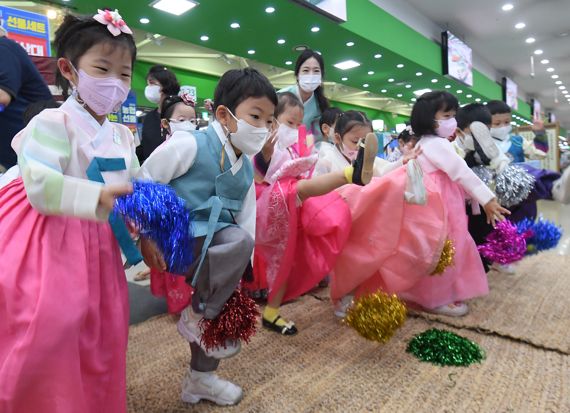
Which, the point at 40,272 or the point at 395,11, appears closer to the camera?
the point at 40,272

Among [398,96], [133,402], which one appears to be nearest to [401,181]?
[133,402]

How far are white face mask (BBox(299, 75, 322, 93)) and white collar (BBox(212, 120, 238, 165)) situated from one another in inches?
51.1

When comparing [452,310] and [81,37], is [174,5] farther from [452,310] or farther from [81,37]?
[452,310]

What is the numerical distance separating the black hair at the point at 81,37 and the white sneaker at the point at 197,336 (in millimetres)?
714

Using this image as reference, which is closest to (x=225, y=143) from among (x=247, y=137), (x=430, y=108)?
(x=247, y=137)

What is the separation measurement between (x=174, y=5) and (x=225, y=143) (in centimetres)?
410

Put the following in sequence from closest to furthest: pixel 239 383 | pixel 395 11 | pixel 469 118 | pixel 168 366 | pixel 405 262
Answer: pixel 239 383 → pixel 168 366 → pixel 405 262 → pixel 469 118 → pixel 395 11

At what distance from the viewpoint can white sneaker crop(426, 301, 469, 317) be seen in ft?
6.22

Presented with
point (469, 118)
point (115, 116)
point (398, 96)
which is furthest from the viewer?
point (398, 96)

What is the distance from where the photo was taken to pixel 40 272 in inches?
31.9

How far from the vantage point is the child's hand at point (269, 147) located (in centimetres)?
161

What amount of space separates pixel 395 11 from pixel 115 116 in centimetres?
512

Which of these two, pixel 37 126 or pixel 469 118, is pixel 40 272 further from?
pixel 469 118

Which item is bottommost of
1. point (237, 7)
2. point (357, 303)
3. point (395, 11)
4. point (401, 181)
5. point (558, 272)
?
point (558, 272)
